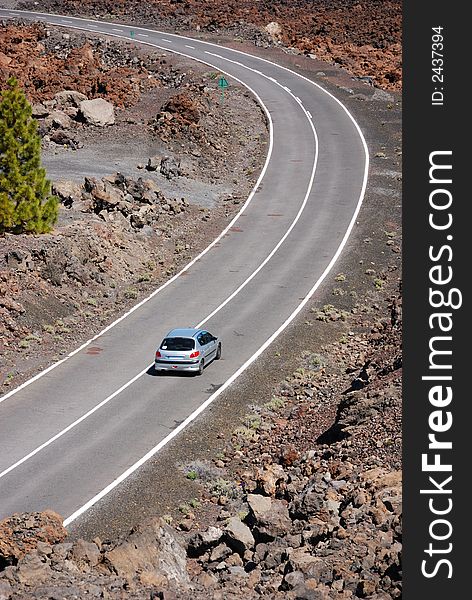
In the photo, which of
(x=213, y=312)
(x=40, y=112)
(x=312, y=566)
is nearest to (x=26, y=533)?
(x=312, y=566)

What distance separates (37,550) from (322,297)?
25.6m

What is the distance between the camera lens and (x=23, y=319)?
40.8 m

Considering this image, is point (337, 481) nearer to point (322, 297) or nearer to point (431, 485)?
point (431, 485)

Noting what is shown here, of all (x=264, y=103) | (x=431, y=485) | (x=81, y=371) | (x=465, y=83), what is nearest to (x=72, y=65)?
(x=264, y=103)

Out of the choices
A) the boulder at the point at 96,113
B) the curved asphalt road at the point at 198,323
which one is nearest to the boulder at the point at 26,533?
the curved asphalt road at the point at 198,323

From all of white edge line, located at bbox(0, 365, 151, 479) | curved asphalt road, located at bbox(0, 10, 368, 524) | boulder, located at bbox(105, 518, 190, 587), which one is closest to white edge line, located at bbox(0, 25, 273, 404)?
curved asphalt road, located at bbox(0, 10, 368, 524)

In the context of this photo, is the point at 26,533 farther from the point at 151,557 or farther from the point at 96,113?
the point at 96,113

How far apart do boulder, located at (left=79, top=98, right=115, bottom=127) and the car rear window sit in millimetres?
31130

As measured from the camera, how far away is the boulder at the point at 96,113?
64.9 m

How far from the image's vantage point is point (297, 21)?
9731 centimetres

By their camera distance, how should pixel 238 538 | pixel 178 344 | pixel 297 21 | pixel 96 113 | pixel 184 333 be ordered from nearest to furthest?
pixel 238 538 < pixel 178 344 < pixel 184 333 < pixel 96 113 < pixel 297 21

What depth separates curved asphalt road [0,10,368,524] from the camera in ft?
A: 98.9

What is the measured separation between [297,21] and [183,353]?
6766 cm

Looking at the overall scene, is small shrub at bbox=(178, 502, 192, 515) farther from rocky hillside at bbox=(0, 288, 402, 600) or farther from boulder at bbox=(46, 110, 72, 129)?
boulder at bbox=(46, 110, 72, 129)
